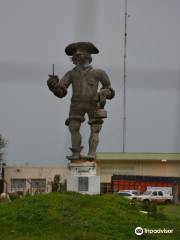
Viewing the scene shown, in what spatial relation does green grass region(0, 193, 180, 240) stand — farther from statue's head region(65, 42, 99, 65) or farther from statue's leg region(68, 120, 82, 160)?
statue's head region(65, 42, 99, 65)

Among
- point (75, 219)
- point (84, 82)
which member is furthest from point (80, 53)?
point (75, 219)

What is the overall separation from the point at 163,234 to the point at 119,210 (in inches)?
54.0

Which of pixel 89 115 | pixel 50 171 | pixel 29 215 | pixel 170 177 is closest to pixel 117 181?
pixel 170 177

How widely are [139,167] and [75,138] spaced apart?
20.3 m

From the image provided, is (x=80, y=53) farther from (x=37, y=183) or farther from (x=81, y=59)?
(x=37, y=183)

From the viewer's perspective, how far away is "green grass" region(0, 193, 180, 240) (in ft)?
27.0

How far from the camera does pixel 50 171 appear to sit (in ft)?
108

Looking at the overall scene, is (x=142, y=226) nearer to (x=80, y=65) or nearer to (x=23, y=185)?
(x=80, y=65)

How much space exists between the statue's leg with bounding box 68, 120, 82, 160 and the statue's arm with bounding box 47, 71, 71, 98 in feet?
2.03

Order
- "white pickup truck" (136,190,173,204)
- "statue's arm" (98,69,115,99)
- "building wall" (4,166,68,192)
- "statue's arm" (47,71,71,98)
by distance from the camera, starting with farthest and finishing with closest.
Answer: "building wall" (4,166,68,192)
"white pickup truck" (136,190,173,204)
"statue's arm" (98,69,115,99)
"statue's arm" (47,71,71,98)

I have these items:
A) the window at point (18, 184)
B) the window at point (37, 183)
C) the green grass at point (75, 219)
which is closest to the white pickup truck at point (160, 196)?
the window at point (37, 183)

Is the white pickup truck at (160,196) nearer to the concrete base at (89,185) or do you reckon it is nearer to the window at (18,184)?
the window at (18,184)

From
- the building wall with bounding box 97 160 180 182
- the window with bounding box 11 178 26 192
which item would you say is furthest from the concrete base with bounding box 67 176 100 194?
the window with bounding box 11 178 26 192

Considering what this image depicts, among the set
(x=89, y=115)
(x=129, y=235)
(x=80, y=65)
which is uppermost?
(x=80, y=65)
